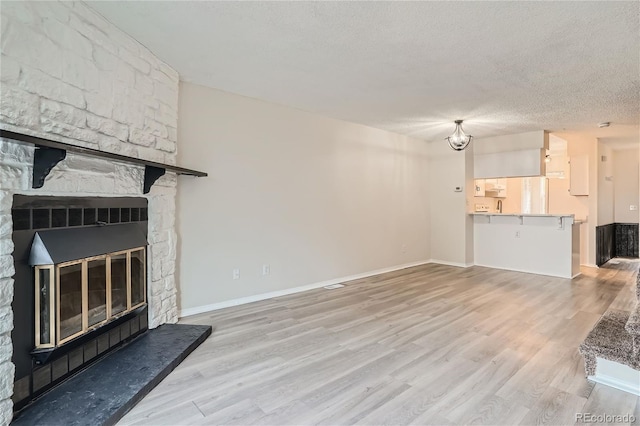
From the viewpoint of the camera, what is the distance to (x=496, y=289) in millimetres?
4828

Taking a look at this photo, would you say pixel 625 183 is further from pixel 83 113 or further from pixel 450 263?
pixel 83 113

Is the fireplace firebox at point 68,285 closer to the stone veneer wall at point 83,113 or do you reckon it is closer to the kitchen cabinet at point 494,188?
the stone veneer wall at point 83,113

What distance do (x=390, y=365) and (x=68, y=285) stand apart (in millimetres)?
2349

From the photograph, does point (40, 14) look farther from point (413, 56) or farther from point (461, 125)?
point (461, 125)

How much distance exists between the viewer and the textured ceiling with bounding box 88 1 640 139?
231cm

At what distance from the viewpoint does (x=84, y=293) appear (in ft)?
7.35

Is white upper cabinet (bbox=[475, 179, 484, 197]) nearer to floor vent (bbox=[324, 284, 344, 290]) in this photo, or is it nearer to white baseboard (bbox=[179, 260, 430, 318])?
white baseboard (bbox=[179, 260, 430, 318])

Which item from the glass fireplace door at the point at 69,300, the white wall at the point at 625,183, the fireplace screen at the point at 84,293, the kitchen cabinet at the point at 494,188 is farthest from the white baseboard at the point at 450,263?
the glass fireplace door at the point at 69,300

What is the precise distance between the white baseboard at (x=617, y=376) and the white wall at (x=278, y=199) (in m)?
3.29

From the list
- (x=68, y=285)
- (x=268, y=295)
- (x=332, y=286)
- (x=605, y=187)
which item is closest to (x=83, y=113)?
(x=68, y=285)

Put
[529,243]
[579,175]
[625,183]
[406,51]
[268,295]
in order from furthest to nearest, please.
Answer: [625,183]
[579,175]
[529,243]
[268,295]
[406,51]

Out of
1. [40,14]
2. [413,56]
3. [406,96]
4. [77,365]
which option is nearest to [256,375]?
[77,365]

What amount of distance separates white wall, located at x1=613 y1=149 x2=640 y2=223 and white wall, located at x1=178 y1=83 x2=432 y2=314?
5967mm
